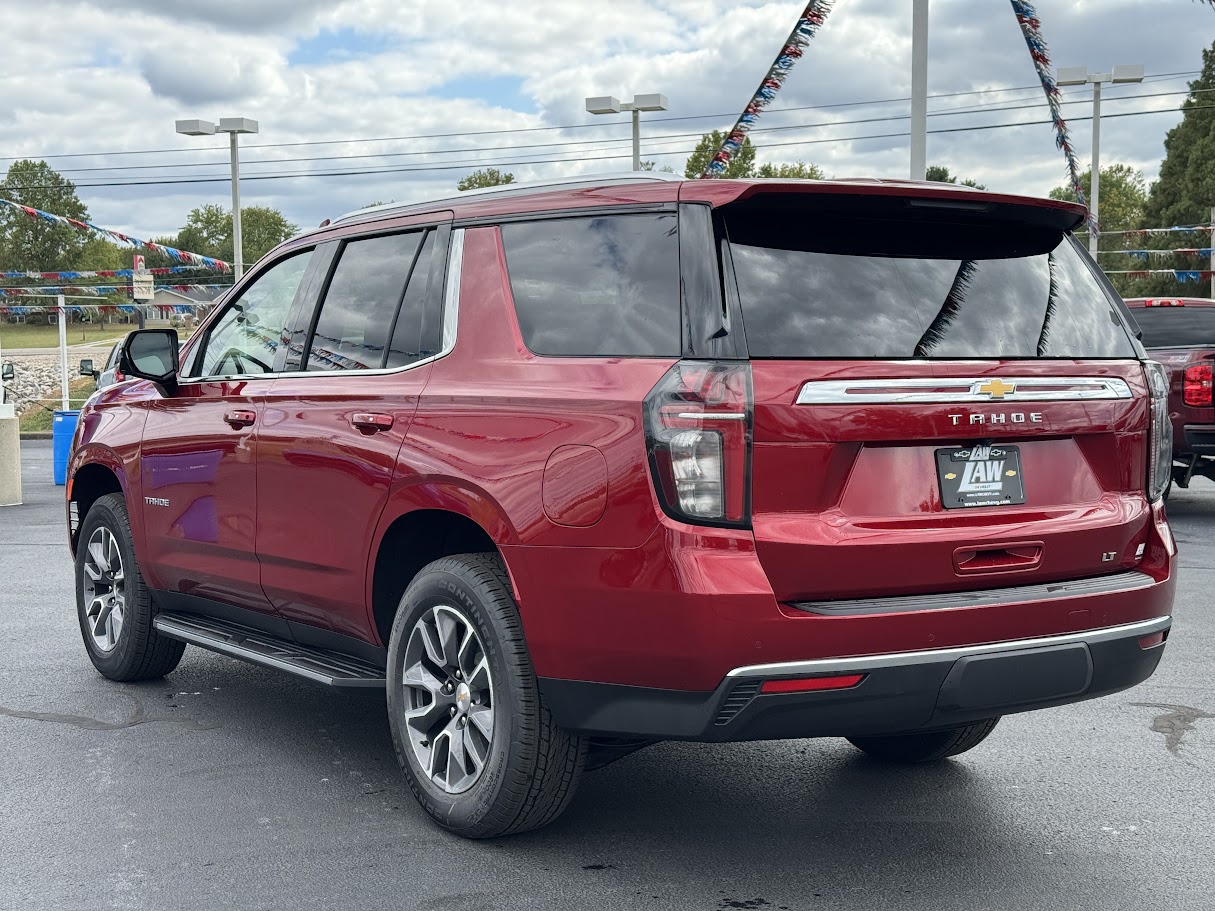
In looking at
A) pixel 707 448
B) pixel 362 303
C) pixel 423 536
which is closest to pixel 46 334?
pixel 362 303

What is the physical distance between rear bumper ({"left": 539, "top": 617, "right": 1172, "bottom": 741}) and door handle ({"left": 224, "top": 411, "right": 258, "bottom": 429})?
193 cm

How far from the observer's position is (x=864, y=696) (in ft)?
12.1

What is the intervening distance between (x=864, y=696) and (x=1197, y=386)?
9.51 meters

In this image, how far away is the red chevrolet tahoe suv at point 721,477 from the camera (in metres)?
3.68

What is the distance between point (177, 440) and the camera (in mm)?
5910

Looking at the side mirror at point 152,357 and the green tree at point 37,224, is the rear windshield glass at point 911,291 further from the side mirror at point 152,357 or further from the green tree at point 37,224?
the green tree at point 37,224

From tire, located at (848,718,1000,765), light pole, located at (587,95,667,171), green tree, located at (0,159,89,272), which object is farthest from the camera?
green tree, located at (0,159,89,272)

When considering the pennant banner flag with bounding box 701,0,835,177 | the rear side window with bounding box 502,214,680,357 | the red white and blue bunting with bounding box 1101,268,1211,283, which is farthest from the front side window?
the red white and blue bunting with bounding box 1101,268,1211,283

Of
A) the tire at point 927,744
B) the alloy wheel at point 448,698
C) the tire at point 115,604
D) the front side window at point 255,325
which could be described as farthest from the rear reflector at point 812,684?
the tire at point 115,604

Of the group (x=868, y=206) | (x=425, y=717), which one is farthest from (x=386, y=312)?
(x=868, y=206)

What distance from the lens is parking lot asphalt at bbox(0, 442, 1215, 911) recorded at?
13.0 feet

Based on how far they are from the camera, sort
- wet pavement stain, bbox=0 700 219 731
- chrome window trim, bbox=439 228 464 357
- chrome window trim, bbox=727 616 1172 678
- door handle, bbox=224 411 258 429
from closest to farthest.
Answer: chrome window trim, bbox=727 616 1172 678
chrome window trim, bbox=439 228 464 357
door handle, bbox=224 411 258 429
wet pavement stain, bbox=0 700 219 731

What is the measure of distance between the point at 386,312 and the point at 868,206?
173 cm

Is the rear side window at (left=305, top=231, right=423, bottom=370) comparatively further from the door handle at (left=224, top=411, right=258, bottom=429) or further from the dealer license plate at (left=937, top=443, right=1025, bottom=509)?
the dealer license plate at (left=937, top=443, right=1025, bottom=509)
